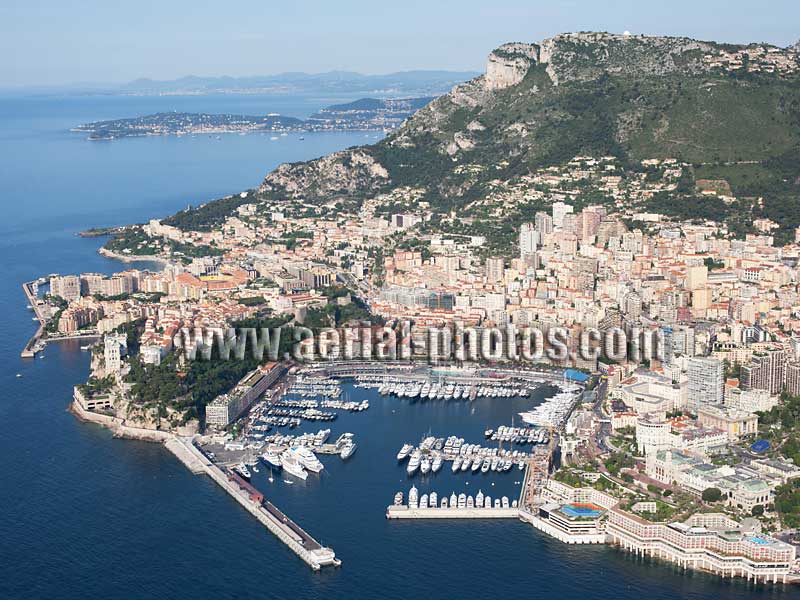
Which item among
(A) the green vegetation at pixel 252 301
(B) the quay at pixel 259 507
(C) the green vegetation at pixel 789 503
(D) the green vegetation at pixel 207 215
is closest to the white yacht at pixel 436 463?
(B) the quay at pixel 259 507

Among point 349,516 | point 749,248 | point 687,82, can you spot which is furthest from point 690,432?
point 687,82

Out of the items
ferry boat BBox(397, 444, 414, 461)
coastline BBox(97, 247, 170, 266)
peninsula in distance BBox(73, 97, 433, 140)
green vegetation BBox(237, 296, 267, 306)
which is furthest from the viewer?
peninsula in distance BBox(73, 97, 433, 140)

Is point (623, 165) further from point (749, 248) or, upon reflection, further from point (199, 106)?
point (199, 106)

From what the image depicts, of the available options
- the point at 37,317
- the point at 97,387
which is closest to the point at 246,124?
the point at 37,317

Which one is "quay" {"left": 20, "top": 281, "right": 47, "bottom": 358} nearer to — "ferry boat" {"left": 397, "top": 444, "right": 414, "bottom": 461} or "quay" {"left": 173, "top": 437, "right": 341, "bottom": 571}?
"quay" {"left": 173, "top": 437, "right": 341, "bottom": 571}

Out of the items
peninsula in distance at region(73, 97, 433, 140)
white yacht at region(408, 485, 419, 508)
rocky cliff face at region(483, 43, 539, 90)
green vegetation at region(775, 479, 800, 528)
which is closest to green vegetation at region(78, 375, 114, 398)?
white yacht at region(408, 485, 419, 508)

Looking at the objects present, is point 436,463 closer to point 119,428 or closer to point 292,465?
point 292,465
